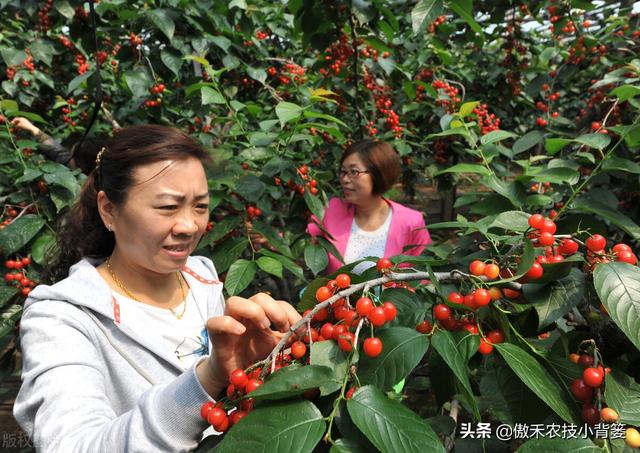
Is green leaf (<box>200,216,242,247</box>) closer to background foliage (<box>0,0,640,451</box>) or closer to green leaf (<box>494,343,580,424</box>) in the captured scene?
background foliage (<box>0,0,640,451</box>)

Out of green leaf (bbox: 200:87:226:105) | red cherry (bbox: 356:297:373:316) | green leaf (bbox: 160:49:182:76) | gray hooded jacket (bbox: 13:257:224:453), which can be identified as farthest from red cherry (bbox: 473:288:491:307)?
green leaf (bbox: 160:49:182:76)

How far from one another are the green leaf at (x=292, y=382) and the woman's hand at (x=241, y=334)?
0.18 meters

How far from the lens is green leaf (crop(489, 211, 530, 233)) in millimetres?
985

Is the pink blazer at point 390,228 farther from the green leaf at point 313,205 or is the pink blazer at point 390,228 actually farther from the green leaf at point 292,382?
the green leaf at point 292,382

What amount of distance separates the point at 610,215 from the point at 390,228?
197cm

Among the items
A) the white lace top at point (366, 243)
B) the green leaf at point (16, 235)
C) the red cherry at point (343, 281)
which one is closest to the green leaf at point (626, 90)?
the red cherry at point (343, 281)

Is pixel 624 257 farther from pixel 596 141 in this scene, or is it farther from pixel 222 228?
pixel 222 228

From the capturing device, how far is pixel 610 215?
110cm

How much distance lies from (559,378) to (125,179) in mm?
1189

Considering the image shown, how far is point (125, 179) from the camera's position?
1344 millimetres

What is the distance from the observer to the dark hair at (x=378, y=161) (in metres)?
2.96

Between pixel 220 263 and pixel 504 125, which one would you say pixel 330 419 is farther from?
pixel 504 125

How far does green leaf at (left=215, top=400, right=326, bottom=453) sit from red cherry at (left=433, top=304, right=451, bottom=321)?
0.85 feet

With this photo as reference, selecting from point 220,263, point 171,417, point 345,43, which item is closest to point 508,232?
point 171,417
